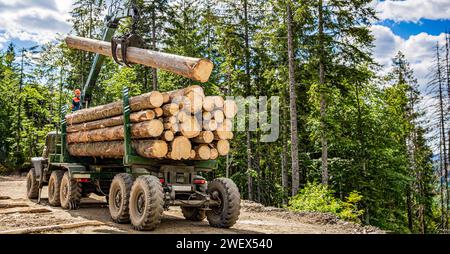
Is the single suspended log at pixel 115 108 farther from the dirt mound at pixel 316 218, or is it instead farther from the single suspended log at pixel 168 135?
the dirt mound at pixel 316 218

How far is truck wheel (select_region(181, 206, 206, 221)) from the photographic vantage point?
412 inches

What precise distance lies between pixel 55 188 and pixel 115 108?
4165 millimetres

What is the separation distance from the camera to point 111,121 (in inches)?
413

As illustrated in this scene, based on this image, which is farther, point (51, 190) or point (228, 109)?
point (51, 190)

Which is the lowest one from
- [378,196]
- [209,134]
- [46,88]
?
[378,196]

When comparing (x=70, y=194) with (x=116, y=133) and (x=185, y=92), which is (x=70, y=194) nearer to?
(x=116, y=133)

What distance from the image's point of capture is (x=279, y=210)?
13430 mm

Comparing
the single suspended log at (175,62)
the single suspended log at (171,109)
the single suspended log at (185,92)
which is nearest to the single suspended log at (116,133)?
the single suspended log at (171,109)

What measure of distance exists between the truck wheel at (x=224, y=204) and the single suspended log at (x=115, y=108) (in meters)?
2.41

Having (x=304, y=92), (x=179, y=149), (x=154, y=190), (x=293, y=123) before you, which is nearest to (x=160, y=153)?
(x=179, y=149)

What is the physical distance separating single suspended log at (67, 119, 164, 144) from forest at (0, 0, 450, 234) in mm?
7212
